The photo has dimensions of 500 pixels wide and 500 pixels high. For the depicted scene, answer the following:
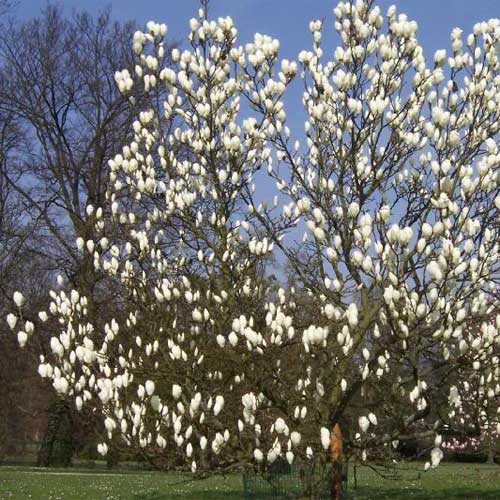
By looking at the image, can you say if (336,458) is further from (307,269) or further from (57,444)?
(57,444)

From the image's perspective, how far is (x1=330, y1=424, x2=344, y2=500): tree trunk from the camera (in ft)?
22.3

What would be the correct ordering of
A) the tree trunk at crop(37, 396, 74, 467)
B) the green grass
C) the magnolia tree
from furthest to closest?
the tree trunk at crop(37, 396, 74, 467) → the green grass → the magnolia tree

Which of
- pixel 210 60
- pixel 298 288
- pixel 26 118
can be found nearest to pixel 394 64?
pixel 210 60

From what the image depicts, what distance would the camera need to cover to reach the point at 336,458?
680 cm

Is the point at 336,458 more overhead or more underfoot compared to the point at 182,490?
more overhead

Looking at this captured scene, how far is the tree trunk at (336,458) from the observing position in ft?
22.3

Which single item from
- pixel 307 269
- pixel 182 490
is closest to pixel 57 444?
pixel 182 490

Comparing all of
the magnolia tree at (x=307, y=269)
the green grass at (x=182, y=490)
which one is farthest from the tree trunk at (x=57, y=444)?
the magnolia tree at (x=307, y=269)

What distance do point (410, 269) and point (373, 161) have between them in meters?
1.38

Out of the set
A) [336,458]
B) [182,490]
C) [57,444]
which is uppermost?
[57,444]

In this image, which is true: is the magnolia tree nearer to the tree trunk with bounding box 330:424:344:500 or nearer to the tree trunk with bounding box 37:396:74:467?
the tree trunk with bounding box 330:424:344:500

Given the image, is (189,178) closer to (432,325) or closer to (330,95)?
(330,95)

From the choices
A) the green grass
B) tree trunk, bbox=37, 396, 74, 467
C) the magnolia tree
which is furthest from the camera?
tree trunk, bbox=37, 396, 74, 467

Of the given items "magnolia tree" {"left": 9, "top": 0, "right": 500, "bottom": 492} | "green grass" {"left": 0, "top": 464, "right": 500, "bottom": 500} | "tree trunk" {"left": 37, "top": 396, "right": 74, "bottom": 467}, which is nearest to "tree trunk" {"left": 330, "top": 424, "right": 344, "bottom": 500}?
"magnolia tree" {"left": 9, "top": 0, "right": 500, "bottom": 492}
